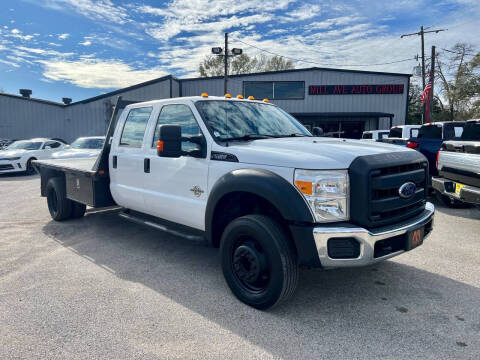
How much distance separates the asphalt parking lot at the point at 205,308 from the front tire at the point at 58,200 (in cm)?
112

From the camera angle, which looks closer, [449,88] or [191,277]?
[191,277]

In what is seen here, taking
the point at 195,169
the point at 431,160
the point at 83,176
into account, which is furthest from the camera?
the point at 431,160

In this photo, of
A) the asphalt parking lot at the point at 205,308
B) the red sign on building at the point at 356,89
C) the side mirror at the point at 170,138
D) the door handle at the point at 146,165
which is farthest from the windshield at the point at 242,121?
the red sign on building at the point at 356,89

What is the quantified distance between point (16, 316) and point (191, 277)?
5.36 feet

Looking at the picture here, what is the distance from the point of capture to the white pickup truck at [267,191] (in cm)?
284

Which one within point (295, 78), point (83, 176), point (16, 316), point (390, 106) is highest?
point (295, 78)

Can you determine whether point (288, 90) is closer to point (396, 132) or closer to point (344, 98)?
point (344, 98)

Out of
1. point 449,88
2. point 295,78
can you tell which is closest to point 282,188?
point 295,78

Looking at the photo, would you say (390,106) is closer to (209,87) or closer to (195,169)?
(209,87)

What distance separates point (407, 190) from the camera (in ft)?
10.4

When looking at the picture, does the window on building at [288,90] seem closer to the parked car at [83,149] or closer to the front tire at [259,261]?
the parked car at [83,149]

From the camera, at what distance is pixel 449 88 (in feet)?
133

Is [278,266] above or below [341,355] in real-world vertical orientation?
above

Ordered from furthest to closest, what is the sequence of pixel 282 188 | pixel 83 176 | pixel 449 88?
pixel 449 88, pixel 83 176, pixel 282 188
